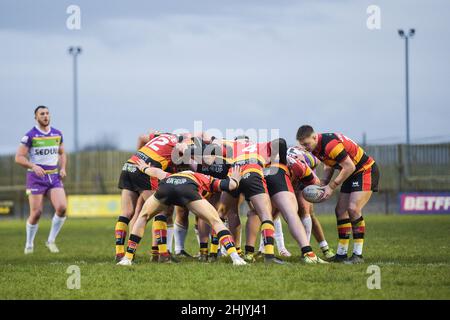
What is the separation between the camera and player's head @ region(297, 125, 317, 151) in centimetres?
1048

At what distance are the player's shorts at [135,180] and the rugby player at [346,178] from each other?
245cm

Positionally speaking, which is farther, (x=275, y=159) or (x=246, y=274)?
(x=275, y=159)

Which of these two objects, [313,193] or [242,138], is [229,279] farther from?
[242,138]

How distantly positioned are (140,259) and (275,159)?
2712mm

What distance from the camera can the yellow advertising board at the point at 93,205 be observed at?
33.5 metres

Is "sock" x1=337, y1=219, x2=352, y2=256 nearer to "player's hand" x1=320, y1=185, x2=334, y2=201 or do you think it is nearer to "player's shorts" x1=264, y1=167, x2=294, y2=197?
"player's hand" x1=320, y1=185, x2=334, y2=201

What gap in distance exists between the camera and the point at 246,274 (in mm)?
8898

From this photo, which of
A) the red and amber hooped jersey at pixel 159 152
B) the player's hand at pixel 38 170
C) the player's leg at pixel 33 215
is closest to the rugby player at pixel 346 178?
the red and amber hooped jersey at pixel 159 152

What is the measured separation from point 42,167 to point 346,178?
660 centimetres

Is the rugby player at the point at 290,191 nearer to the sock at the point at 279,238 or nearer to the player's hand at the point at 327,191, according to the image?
the player's hand at the point at 327,191

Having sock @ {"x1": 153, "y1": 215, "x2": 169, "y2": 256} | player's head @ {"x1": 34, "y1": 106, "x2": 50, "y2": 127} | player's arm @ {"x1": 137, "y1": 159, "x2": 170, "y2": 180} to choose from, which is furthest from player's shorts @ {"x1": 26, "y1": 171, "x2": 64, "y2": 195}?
sock @ {"x1": 153, "y1": 215, "x2": 169, "y2": 256}

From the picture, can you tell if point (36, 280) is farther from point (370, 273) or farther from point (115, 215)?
point (115, 215)
